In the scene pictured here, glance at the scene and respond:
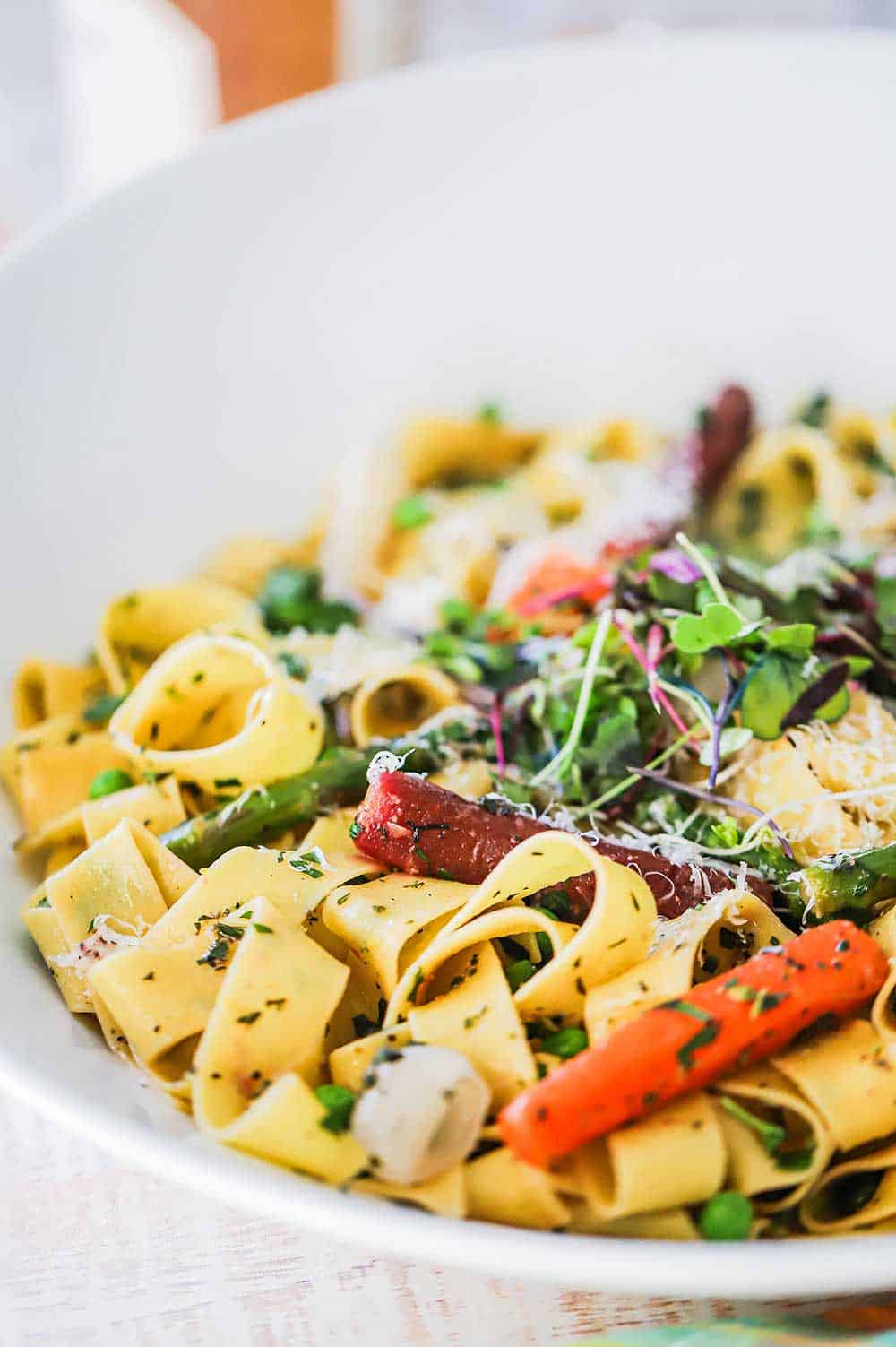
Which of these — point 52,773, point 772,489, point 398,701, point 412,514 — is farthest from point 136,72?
point 52,773

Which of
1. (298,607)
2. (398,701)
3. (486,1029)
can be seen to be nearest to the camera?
(486,1029)

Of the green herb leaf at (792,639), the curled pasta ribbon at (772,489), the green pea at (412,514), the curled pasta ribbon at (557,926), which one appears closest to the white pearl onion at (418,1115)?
the curled pasta ribbon at (557,926)

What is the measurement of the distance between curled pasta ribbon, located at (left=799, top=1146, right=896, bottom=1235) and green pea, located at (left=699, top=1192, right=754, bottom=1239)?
0.63 ft

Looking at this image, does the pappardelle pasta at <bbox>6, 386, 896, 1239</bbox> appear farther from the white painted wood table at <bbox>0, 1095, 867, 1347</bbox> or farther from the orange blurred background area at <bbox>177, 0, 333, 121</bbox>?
the orange blurred background area at <bbox>177, 0, 333, 121</bbox>

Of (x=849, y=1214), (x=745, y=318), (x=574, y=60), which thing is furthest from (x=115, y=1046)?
(x=574, y=60)

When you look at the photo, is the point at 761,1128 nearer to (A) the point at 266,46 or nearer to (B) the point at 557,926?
(B) the point at 557,926

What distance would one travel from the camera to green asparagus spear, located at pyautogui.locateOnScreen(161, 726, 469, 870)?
9.86 feet

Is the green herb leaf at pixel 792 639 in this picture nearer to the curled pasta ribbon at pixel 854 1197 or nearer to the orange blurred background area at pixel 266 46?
the curled pasta ribbon at pixel 854 1197

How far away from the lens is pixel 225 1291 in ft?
7.93

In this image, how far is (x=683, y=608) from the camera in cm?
322

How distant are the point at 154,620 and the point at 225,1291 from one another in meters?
1.85

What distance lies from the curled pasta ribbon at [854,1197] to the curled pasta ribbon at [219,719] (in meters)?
1.45

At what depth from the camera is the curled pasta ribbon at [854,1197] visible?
7.61 feet

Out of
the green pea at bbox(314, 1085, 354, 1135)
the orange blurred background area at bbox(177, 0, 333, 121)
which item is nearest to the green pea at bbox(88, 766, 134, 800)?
the green pea at bbox(314, 1085, 354, 1135)
